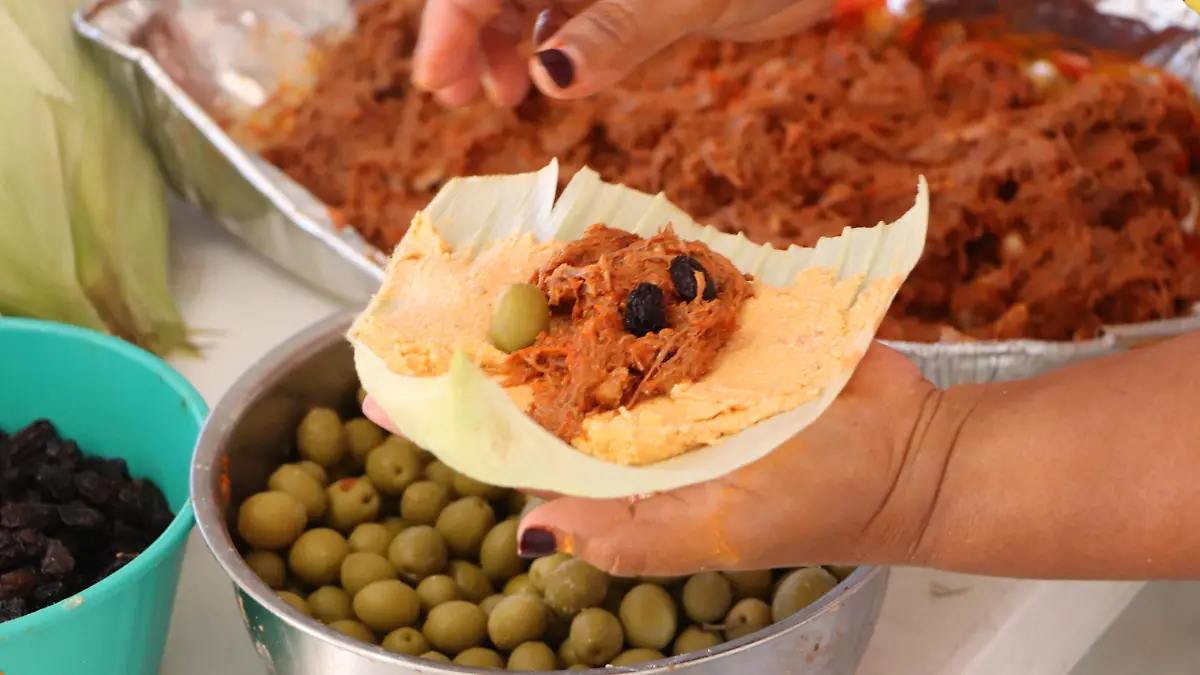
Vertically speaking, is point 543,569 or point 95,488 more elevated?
point 95,488

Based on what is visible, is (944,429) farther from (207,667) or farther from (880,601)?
(207,667)

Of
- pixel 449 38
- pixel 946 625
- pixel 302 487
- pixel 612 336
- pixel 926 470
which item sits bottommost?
pixel 946 625

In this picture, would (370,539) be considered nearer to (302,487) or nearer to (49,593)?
(302,487)

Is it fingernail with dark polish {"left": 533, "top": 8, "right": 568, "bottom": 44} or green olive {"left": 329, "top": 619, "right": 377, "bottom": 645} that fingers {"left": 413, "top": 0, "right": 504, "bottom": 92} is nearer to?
fingernail with dark polish {"left": 533, "top": 8, "right": 568, "bottom": 44}

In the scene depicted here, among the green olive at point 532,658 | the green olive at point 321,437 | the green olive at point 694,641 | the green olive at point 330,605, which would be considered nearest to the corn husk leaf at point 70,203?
the green olive at point 321,437

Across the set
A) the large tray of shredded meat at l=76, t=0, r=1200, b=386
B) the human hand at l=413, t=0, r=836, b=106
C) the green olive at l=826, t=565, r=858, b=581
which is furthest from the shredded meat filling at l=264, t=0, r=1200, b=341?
the green olive at l=826, t=565, r=858, b=581

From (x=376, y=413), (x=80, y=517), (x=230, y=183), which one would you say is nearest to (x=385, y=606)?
(x=376, y=413)
